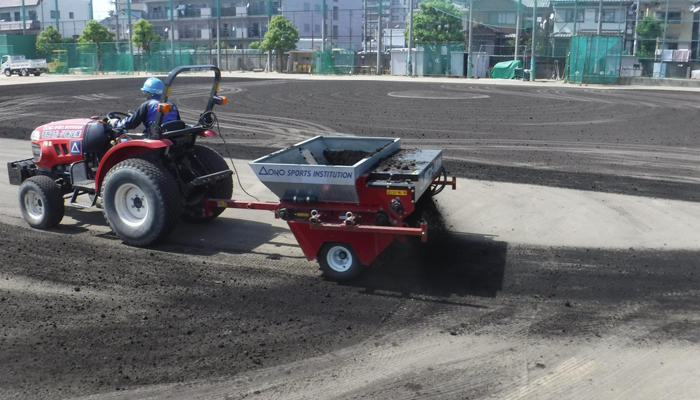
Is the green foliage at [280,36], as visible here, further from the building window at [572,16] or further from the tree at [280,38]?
the building window at [572,16]

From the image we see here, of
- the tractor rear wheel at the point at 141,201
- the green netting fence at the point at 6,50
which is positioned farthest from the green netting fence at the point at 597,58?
the green netting fence at the point at 6,50

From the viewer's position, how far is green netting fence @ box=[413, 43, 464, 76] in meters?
Result: 46.9

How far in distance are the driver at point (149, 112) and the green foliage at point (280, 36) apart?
54.4 metres

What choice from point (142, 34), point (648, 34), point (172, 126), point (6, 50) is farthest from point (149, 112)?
point (142, 34)

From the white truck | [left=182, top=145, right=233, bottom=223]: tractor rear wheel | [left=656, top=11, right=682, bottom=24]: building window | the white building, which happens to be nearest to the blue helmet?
[left=182, top=145, right=233, bottom=223]: tractor rear wheel

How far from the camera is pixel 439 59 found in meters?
47.9

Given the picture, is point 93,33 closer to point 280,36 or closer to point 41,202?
point 280,36

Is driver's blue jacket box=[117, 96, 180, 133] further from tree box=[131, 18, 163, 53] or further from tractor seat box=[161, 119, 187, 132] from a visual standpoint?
tree box=[131, 18, 163, 53]

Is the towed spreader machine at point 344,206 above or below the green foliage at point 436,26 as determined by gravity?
below

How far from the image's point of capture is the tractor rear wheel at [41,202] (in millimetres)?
7750

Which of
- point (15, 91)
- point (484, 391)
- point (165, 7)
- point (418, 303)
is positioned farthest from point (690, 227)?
point (165, 7)

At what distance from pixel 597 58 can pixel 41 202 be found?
33.2 metres

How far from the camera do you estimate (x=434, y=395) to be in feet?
14.0

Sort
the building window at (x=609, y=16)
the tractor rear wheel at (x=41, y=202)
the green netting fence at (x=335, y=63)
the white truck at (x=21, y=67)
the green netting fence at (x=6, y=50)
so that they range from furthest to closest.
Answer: the green netting fence at (x=6, y=50), the green netting fence at (x=335, y=63), the white truck at (x=21, y=67), the building window at (x=609, y=16), the tractor rear wheel at (x=41, y=202)
